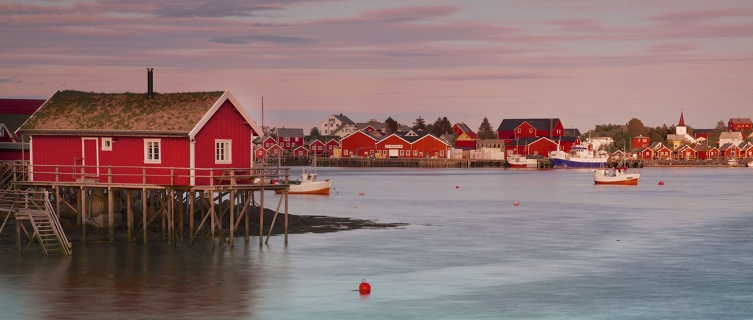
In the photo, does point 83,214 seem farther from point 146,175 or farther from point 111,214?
point 146,175

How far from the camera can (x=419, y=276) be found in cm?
3853

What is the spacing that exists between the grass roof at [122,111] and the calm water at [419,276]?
18.1ft

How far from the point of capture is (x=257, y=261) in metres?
40.7

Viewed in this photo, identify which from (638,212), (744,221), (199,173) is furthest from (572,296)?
(638,212)

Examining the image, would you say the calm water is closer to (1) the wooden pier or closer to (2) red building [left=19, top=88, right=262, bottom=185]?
(1) the wooden pier

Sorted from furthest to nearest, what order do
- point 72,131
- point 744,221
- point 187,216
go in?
point 744,221 → point 187,216 → point 72,131

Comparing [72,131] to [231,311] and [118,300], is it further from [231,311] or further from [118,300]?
A: [231,311]

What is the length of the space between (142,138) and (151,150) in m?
0.66

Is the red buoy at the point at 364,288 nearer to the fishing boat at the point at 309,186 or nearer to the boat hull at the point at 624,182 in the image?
the fishing boat at the point at 309,186

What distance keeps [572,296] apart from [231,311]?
Result: 12.2 metres

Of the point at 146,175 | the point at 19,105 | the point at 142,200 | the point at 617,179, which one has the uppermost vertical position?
the point at 19,105

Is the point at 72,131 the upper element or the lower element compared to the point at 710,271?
upper

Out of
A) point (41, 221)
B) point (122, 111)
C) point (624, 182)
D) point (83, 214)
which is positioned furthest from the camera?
point (624, 182)

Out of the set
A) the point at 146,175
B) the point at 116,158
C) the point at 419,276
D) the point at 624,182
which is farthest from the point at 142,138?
the point at 624,182
